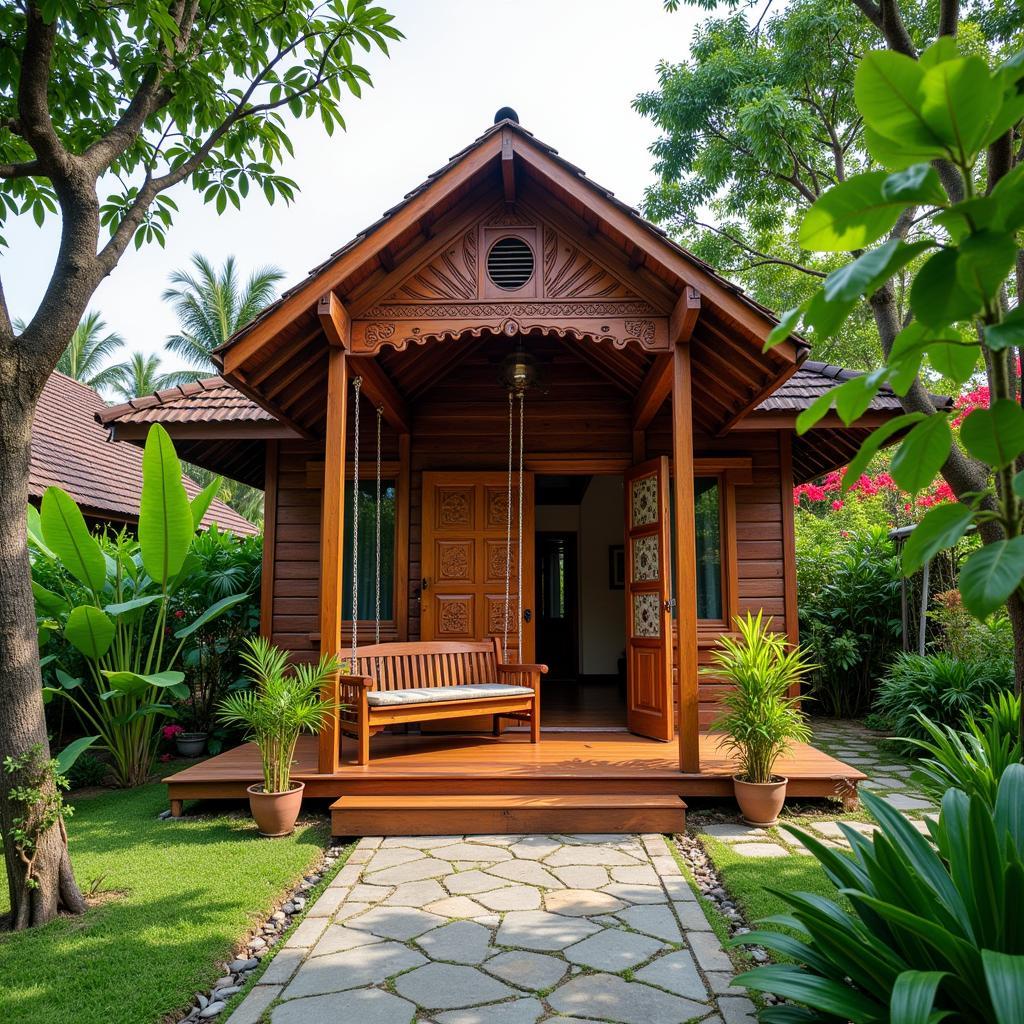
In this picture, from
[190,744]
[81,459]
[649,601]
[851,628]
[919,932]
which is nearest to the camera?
[919,932]

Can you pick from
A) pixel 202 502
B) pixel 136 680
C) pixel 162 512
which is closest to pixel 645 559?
pixel 202 502

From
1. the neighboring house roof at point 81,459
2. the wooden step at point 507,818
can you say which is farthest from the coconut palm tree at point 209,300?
the wooden step at point 507,818

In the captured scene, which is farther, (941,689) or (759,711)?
(941,689)

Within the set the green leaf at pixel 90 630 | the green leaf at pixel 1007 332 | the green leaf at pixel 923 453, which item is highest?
the green leaf at pixel 1007 332

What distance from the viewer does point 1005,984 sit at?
5.19ft

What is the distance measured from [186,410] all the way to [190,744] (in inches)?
123

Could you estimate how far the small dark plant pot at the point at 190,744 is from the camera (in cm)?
→ 706

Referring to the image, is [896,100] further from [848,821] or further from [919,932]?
[848,821]

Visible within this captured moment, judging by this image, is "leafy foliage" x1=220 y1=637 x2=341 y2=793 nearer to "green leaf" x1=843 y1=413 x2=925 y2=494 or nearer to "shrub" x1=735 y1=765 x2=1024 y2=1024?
"shrub" x1=735 y1=765 x2=1024 y2=1024

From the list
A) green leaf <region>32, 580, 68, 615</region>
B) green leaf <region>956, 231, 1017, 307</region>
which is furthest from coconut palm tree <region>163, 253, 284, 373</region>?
green leaf <region>956, 231, 1017, 307</region>

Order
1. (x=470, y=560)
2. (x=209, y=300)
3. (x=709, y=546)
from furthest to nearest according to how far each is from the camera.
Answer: (x=209, y=300) → (x=709, y=546) → (x=470, y=560)

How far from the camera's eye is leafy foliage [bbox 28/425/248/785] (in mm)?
5613

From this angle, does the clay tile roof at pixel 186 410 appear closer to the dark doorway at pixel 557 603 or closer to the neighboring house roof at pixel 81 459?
the neighboring house roof at pixel 81 459

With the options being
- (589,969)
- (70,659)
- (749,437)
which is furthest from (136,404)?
(589,969)
